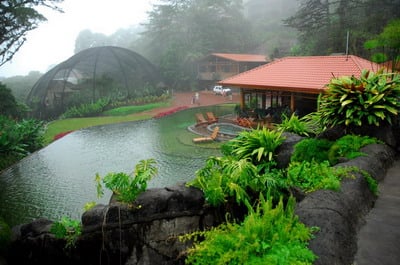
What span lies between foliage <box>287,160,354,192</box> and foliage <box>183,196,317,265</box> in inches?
41.1

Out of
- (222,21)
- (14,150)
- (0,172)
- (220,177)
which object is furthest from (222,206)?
(222,21)

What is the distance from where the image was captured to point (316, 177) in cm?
489

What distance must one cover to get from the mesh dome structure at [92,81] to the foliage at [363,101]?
2633cm

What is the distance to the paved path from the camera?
3.40 meters

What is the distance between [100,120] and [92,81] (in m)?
8.57

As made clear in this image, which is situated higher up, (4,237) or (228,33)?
(228,33)

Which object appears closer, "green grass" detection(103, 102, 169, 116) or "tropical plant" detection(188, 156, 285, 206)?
"tropical plant" detection(188, 156, 285, 206)

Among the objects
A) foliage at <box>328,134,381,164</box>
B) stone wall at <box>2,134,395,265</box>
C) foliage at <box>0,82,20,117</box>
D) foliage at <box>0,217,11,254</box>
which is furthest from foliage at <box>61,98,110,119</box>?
foliage at <box>328,134,381,164</box>

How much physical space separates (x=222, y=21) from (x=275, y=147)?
153 ft

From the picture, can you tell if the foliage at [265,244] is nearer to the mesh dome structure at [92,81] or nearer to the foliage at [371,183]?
the foliage at [371,183]

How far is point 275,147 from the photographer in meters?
7.69

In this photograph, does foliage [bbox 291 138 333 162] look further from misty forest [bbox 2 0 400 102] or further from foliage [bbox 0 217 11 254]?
misty forest [bbox 2 0 400 102]

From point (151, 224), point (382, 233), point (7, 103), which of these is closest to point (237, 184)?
point (151, 224)

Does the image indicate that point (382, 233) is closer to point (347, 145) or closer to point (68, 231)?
point (347, 145)
